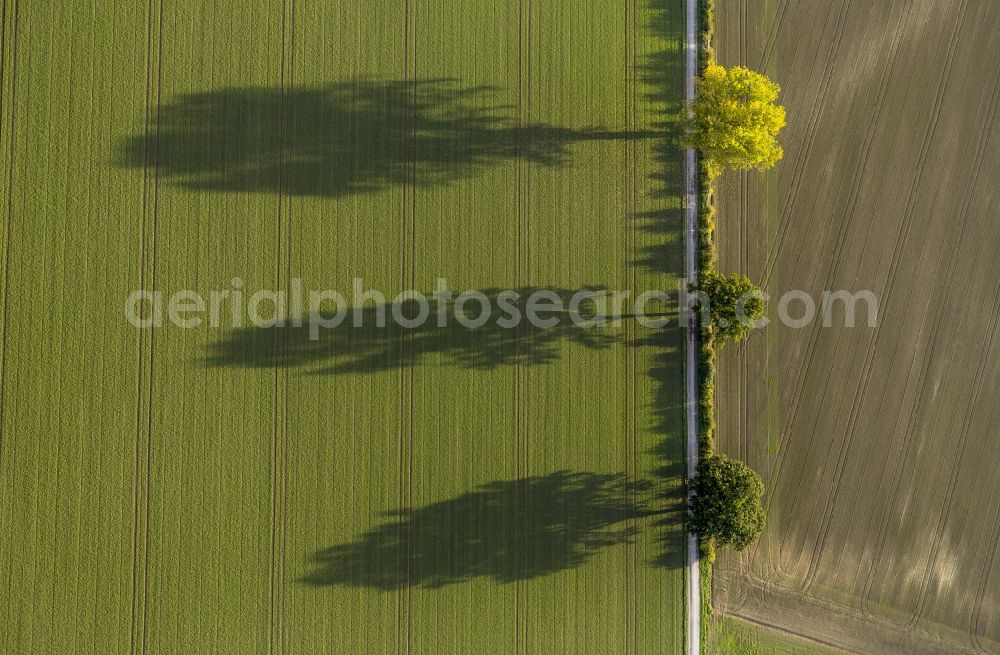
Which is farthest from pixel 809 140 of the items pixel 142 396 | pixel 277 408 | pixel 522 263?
pixel 142 396

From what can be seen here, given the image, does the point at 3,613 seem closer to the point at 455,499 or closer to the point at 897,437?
the point at 455,499

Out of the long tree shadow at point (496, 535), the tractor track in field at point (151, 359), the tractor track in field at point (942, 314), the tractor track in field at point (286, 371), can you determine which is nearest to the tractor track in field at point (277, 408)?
the tractor track in field at point (286, 371)

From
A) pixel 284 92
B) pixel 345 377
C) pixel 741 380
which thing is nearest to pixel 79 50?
pixel 284 92

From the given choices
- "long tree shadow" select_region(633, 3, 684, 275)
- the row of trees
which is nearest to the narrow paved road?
"long tree shadow" select_region(633, 3, 684, 275)

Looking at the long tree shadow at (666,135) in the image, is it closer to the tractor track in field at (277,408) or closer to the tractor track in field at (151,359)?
the tractor track in field at (277,408)

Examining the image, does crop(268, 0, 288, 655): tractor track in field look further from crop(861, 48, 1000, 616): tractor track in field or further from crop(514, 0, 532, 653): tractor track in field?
crop(861, 48, 1000, 616): tractor track in field

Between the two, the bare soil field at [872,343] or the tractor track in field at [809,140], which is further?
the tractor track in field at [809,140]
